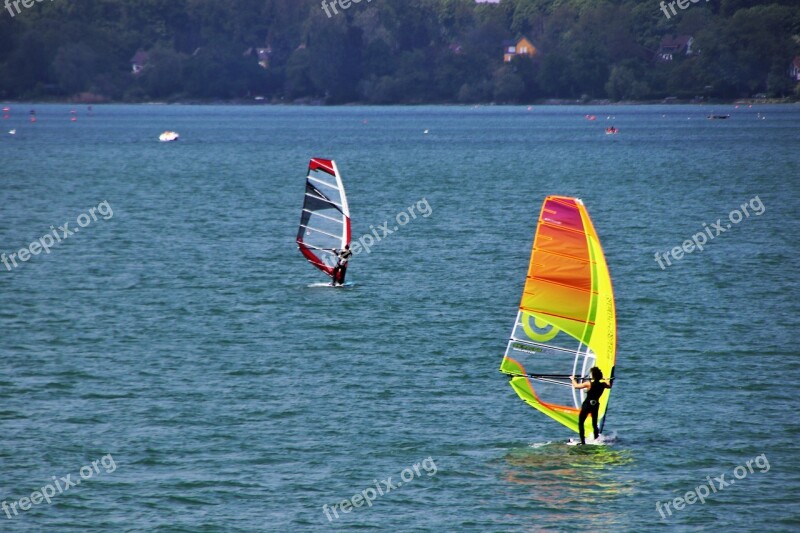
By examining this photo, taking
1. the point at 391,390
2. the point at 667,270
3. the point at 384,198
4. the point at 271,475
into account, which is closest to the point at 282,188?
the point at 384,198

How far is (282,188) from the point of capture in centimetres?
9712

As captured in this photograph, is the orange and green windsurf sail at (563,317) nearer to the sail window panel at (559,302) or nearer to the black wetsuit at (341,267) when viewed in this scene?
the sail window panel at (559,302)

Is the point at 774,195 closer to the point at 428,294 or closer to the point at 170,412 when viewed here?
the point at 428,294

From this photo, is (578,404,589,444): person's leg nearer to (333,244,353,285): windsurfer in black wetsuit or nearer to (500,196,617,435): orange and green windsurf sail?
(500,196,617,435): orange and green windsurf sail
